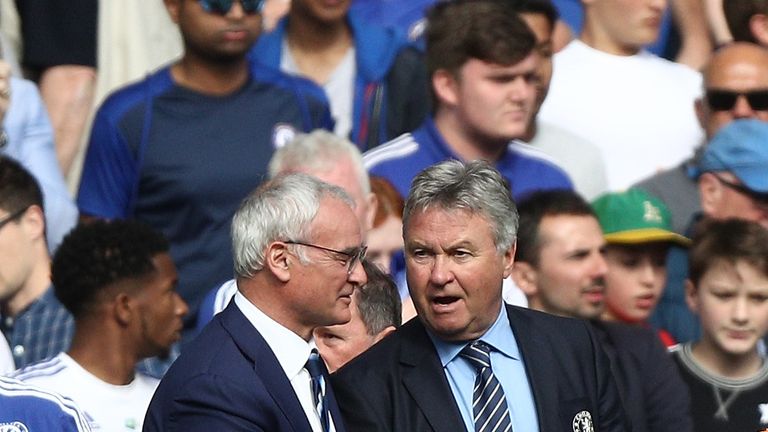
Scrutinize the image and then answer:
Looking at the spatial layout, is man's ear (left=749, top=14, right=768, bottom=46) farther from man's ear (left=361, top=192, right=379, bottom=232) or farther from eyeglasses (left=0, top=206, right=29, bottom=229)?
eyeglasses (left=0, top=206, right=29, bottom=229)

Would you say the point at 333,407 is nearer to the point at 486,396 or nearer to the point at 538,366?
the point at 486,396

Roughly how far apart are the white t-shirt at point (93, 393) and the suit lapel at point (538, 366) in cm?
160

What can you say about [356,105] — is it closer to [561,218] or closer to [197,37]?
[197,37]

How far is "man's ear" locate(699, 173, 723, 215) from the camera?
820cm

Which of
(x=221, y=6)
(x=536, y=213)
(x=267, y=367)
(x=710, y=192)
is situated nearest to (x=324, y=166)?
(x=536, y=213)

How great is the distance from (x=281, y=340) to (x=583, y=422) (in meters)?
0.85

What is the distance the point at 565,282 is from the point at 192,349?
2.36 m

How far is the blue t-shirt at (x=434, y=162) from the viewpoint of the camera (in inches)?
303

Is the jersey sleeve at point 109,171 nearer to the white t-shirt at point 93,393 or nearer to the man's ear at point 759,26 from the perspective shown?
the white t-shirt at point 93,393

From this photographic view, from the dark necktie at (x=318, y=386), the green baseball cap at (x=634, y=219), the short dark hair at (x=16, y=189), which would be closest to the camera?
the dark necktie at (x=318, y=386)

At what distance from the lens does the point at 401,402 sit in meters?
5.28

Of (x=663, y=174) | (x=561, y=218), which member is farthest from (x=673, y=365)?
(x=663, y=174)

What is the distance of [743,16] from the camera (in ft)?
29.9

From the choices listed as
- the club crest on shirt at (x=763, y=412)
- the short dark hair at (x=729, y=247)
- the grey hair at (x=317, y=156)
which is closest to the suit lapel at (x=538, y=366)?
the grey hair at (x=317, y=156)
